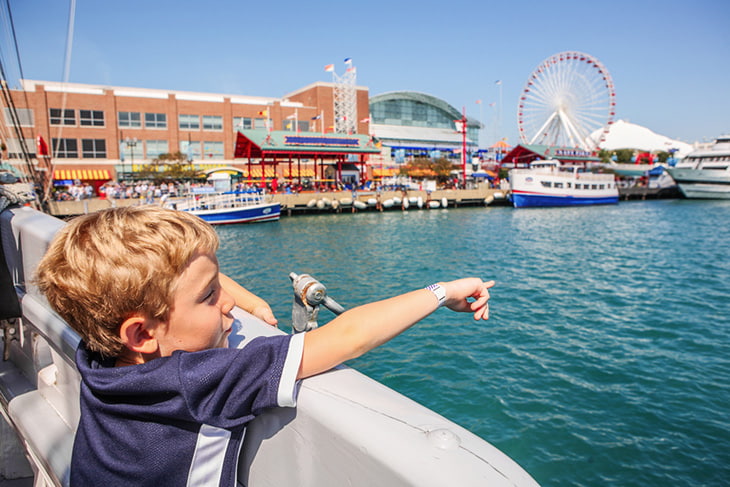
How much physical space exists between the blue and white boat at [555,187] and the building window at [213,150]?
105 ft

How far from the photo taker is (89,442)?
56.1 inches

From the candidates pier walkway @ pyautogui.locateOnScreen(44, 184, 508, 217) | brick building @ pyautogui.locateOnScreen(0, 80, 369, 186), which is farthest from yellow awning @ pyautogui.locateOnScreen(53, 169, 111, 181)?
pier walkway @ pyautogui.locateOnScreen(44, 184, 508, 217)

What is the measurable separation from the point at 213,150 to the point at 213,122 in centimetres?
316

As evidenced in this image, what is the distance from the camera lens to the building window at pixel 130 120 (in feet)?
169

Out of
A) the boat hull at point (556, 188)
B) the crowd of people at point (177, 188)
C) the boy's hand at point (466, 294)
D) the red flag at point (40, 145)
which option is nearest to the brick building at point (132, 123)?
the crowd of people at point (177, 188)

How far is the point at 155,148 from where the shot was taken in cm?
5344

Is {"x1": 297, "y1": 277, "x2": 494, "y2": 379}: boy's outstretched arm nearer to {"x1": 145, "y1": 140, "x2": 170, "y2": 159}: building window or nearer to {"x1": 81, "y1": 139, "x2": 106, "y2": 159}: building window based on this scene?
{"x1": 81, "y1": 139, "x2": 106, "y2": 159}: building window

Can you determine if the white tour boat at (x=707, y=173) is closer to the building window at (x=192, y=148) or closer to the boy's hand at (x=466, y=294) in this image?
the building window at (x=192, y=148)

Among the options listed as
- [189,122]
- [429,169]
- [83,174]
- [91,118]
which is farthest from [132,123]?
[429,169]

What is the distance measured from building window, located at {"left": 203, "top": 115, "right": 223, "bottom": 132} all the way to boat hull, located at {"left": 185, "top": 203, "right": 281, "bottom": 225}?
91.1 feet

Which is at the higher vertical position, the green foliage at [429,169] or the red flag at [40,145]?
the green foliage at [429,169]

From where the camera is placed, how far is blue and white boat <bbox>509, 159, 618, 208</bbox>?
44906 millimetres

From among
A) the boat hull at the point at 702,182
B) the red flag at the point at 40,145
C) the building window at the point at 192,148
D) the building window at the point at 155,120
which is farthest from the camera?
the boat hull at the point at 702,182

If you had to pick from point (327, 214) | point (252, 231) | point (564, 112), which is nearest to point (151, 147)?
point (327, 214)
